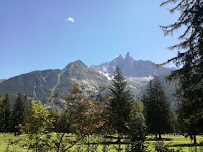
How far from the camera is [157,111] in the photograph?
35.4 meters

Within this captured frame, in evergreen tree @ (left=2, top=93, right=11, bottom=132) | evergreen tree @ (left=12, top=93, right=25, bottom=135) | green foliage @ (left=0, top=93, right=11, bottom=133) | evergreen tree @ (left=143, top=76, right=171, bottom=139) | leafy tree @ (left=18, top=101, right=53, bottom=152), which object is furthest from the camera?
evergreen tree @ (left=2, top=93, right=11, bottom=132)

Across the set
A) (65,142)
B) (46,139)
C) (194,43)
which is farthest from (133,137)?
(194,43)

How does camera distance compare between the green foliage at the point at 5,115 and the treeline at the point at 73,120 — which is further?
the green foliage at the point at 5,115

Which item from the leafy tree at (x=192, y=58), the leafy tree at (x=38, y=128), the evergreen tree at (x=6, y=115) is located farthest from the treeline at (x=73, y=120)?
the evergreen tree at (x=6, y=115)

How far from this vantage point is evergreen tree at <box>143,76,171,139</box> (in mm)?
34469

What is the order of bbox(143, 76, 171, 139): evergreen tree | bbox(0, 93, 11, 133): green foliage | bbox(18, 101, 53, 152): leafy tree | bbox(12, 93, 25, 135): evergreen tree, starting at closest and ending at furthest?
bbox(18, 101, 53, 152): leafy tree, bbox(143, 76, 171, 139): evergreen tree, bbox(12, 93, 25, 135): evergreen tree, bbox(0, 93, 11, 133): green foliage

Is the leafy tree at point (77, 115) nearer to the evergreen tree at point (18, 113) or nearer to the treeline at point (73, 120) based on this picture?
the treeline at point (73, 120)

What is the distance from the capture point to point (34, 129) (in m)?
6.77

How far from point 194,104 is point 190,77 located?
199 centimetres

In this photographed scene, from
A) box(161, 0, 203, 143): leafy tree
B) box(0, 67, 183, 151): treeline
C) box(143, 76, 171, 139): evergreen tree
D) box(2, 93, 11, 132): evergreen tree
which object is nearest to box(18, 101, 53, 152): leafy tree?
box(0, 67, 183, 151): treeline

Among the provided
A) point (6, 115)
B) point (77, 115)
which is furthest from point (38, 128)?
point (6, 115)

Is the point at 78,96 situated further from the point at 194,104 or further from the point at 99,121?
the point at 194,104

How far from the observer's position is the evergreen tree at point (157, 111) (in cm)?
3447

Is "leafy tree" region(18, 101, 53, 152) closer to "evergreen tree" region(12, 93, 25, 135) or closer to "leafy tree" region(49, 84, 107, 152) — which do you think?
"leafy tree" region(49, 84, 107, 152)
